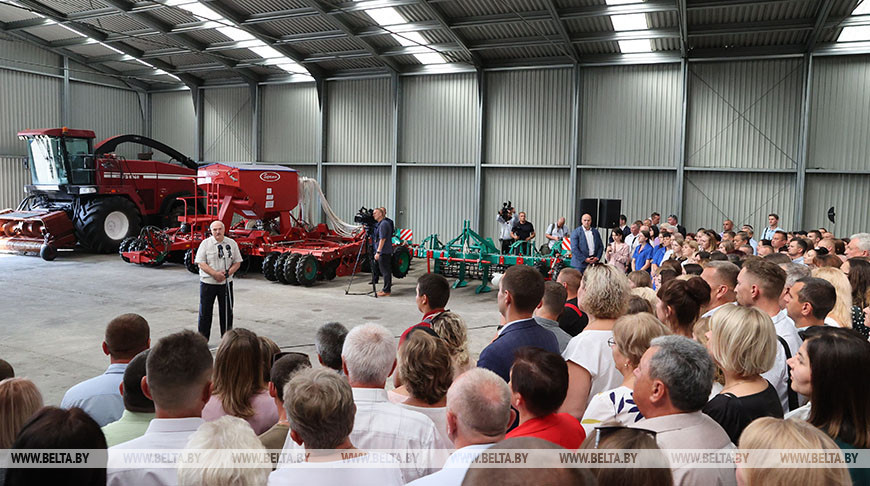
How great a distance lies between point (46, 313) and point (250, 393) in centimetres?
848

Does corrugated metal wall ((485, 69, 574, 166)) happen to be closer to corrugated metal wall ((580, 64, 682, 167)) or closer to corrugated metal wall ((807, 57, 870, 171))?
corrugated metal wall ((580, 64, 682, 167))

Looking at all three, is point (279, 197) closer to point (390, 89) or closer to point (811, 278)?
point (390, 89)

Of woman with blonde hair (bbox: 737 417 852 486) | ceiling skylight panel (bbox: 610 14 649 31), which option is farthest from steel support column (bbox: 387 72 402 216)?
woman with blonde hair (bbox: 737 417 852 486)

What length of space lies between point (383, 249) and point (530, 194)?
6974mm

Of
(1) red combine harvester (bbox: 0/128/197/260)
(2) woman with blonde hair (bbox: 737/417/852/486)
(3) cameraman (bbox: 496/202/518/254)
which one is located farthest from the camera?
(1) red combine harvester (bbox: 0/128/197/260)

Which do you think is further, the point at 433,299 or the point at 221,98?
the point at 221,98

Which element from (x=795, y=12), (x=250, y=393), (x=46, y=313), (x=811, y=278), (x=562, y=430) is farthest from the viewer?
(x=795, y=12)

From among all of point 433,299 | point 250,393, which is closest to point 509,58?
point 433,299

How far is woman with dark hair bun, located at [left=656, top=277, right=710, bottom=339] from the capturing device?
375 cm

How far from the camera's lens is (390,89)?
19.9 metres

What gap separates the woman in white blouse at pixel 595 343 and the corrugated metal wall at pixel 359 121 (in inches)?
657

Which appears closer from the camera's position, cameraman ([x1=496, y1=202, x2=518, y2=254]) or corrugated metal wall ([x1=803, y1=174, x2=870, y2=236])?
corrugated metal wall ([x1=803, y1=174, x2=870, y2=236])

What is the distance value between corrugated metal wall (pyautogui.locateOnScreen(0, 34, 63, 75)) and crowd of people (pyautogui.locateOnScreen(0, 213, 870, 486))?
20978mm

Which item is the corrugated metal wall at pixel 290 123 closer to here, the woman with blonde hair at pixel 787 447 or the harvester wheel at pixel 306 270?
the harvester wheel at pixel 306 270
